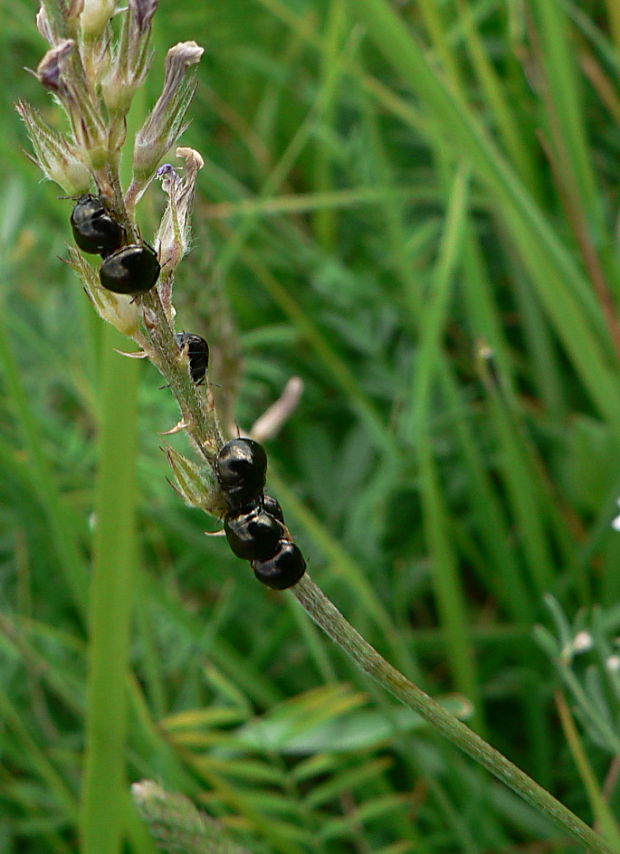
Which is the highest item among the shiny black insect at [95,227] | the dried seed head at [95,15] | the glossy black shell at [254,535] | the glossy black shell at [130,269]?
the dried seed head at [95,15]

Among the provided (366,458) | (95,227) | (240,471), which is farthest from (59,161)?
(366,458)

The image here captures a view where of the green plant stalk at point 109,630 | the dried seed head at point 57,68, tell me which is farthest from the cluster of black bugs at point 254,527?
the green plant stalk at point 109,630

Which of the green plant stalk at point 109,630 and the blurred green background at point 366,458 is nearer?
the green plant stalk at point 109,630

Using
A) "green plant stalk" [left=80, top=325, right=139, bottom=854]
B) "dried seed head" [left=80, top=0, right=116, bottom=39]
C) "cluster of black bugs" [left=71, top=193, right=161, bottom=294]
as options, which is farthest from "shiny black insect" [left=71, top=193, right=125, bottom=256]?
"green plant stalk" [left=80, top=325, right=139, bottom=854]

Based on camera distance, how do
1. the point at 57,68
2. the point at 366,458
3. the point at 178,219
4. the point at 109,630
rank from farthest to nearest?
the point at 366,458 → the point at 109,630 → the point at 178,219 → the point at 57,68

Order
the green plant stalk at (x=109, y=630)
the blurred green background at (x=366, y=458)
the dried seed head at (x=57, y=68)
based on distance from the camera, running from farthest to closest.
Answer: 1. the blurred green background at (x=366, y=458)
2. the green plant stalk at (x=109, y=630)
3. the dried seed head at (x=57, y=68)

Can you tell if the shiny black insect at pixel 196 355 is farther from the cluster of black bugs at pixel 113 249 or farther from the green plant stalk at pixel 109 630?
the green plant stalk at pixel 109 630

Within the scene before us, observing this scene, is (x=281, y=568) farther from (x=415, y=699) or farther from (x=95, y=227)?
(x=95, y=227)
